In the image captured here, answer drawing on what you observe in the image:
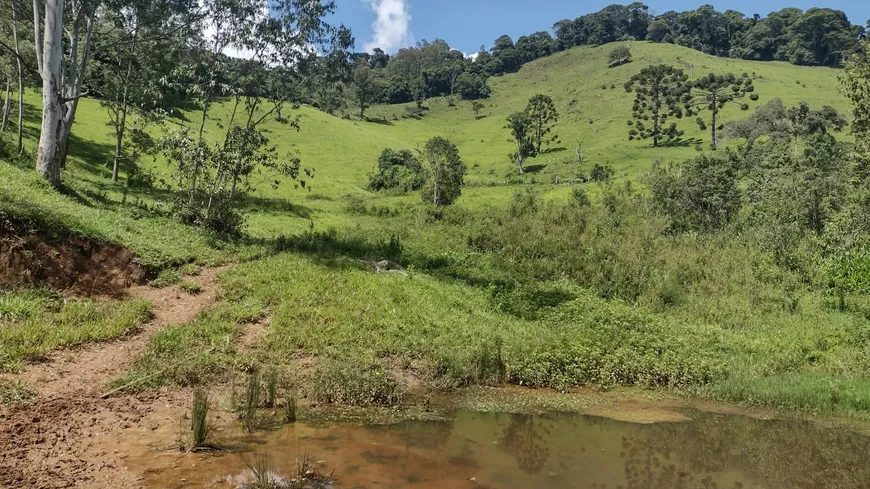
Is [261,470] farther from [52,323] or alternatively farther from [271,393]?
[52,323]

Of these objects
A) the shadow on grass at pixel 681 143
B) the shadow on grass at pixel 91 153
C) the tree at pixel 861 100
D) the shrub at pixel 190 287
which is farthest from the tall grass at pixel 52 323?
the shadow on grass at pixel 681 143

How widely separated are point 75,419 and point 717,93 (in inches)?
Answer: 3944

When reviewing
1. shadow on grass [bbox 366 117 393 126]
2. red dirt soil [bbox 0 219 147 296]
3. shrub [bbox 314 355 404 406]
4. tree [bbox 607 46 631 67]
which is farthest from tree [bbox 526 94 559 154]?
shrub [bbox 314 355 404 406]

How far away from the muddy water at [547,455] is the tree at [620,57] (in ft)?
433

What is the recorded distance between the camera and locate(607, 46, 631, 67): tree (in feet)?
420

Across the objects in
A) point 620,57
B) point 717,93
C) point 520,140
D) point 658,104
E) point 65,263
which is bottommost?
point 65,263

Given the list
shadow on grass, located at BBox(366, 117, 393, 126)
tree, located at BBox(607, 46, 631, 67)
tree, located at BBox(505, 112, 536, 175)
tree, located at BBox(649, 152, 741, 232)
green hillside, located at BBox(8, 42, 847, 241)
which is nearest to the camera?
tree, located at BBox(649, 152, 741, 232)

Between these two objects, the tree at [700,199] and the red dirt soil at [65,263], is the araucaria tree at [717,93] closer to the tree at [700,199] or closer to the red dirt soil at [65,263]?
the tree at [700,199]

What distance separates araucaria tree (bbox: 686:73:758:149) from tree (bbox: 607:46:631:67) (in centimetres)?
3230

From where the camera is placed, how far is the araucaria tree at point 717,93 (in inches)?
3228

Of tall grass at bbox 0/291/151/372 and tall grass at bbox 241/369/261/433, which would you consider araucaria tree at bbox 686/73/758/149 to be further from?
tall grass at bbox 241/369/261/433

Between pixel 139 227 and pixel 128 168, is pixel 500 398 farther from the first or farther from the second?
pixel 128 168

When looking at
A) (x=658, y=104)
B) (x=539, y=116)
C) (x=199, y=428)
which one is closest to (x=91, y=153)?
(x=199, y=428)

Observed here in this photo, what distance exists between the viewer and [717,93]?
293 ft
